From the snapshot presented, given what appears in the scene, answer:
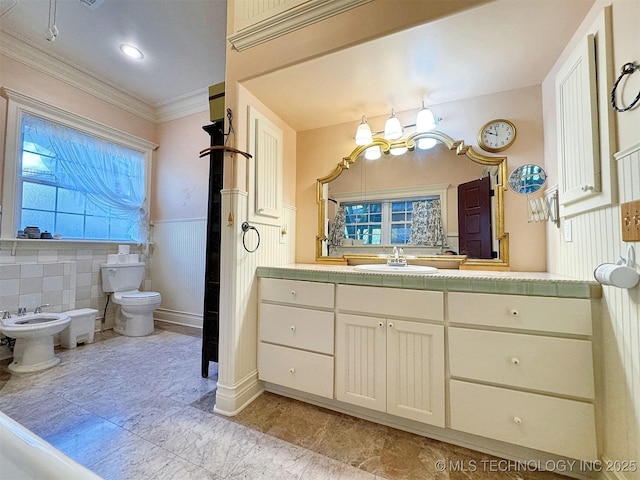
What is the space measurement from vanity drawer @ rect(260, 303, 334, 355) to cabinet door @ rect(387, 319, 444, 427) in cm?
38

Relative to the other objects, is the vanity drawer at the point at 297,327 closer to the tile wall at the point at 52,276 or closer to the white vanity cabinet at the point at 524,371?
the white vanity cabinet at the point at 524,371

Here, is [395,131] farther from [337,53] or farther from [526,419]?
[526,419]

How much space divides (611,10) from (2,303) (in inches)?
170

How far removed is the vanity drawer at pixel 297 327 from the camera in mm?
1620

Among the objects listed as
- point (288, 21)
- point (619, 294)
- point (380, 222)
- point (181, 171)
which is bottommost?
point (619, 294)

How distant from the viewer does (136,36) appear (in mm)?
2359

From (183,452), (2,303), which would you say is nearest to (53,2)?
(2,303)

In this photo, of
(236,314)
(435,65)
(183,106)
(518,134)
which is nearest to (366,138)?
(435,65)

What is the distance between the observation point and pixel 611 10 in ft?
3.50

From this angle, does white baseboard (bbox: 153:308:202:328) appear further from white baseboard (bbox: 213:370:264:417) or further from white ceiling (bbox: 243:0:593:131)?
white ceiling (bbox: 243:0:593:131)

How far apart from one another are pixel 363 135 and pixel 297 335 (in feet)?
5.00

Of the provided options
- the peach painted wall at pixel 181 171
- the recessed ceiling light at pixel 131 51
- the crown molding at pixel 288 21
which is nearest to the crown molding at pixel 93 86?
the peach painted wall at pixel 181 171

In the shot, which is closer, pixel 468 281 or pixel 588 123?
pixel 588 123

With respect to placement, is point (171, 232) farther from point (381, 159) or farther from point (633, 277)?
point (633, 277)
